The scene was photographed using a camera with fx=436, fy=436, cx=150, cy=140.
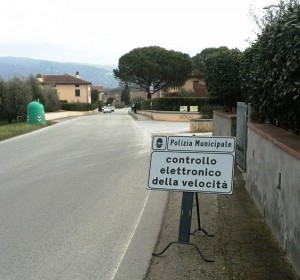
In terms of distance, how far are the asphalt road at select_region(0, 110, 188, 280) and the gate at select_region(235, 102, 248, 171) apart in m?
2.41

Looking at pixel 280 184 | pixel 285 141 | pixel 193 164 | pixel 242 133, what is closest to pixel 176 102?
pixel 242 133

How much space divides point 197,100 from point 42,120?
15423 mm

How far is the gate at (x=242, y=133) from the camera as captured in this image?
32.9 ft

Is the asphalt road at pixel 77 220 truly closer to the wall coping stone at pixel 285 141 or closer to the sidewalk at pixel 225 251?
the sidewalk at pixel 225 251

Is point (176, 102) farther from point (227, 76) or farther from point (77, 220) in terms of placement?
point (77, 220)

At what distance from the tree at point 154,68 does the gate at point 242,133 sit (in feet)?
188

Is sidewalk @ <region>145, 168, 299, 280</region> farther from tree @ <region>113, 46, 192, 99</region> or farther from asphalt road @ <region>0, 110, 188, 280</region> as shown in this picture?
tree @ <region>113, 46, 192, 99</region>

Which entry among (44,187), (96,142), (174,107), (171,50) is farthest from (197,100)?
(44,187)

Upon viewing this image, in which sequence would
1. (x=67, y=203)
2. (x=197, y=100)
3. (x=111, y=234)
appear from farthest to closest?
1. (x=197, y=100)
2. (x=67, y=203)
3. (x=111, y=234)

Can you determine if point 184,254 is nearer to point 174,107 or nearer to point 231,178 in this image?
point 231,178

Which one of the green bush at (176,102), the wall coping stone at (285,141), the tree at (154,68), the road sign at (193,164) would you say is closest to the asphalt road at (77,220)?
the road sign at (193,164)

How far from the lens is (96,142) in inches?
781

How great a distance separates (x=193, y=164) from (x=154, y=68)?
6360 cm

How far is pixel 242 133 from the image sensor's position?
10383 mm
